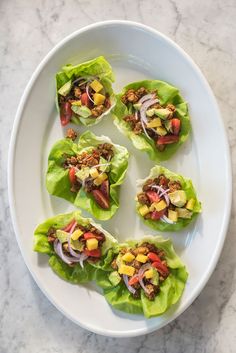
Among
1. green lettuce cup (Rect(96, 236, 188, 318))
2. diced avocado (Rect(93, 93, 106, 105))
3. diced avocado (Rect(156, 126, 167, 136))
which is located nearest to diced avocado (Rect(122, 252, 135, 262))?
green lettuce cup (Rect(96, 236, 188, 318))

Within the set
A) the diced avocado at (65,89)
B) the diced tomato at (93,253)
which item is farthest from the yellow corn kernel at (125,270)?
the diced avocado at (65,89)

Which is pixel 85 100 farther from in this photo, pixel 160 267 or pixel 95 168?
pixel 160 267

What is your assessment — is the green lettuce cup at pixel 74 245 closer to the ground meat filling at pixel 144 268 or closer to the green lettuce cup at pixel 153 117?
the ground meat filling at pixel 144 268

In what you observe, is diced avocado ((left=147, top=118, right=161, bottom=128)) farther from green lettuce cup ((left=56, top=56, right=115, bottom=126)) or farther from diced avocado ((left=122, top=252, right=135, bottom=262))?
diced avocado ((left=122, top=252, right=135, bottom=262))

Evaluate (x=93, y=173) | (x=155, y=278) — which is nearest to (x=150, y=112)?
(x=93, y=173)

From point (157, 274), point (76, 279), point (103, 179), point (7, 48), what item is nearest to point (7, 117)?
point (7, 48)

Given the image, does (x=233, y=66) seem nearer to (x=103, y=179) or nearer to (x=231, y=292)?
(x=103, y=179)
